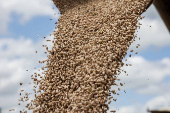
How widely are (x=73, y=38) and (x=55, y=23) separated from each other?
0.54m

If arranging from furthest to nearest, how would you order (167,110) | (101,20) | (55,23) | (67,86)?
(55,23) → (101,20) → (67,86) → (167,110)

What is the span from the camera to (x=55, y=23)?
9.30 ft

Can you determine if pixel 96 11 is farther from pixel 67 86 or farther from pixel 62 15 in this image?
pixel 67 86

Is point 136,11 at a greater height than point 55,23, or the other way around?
point 55,23

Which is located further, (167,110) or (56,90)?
(56,90)

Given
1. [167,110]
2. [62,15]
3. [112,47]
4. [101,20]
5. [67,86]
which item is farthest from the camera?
[62,15]

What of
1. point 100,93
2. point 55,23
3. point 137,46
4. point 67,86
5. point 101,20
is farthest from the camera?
point 55,23

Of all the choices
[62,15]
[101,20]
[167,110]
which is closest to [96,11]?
[101,20]

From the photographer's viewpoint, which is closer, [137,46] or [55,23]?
[137,46]

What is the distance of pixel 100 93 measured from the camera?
1.81 metres

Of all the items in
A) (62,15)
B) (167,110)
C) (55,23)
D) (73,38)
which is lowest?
(167,110)

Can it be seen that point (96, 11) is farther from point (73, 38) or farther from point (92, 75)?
point (92, 75)

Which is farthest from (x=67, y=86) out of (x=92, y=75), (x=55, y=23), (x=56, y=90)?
(x=55, y=23)

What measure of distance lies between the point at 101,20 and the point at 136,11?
19.3 inches
